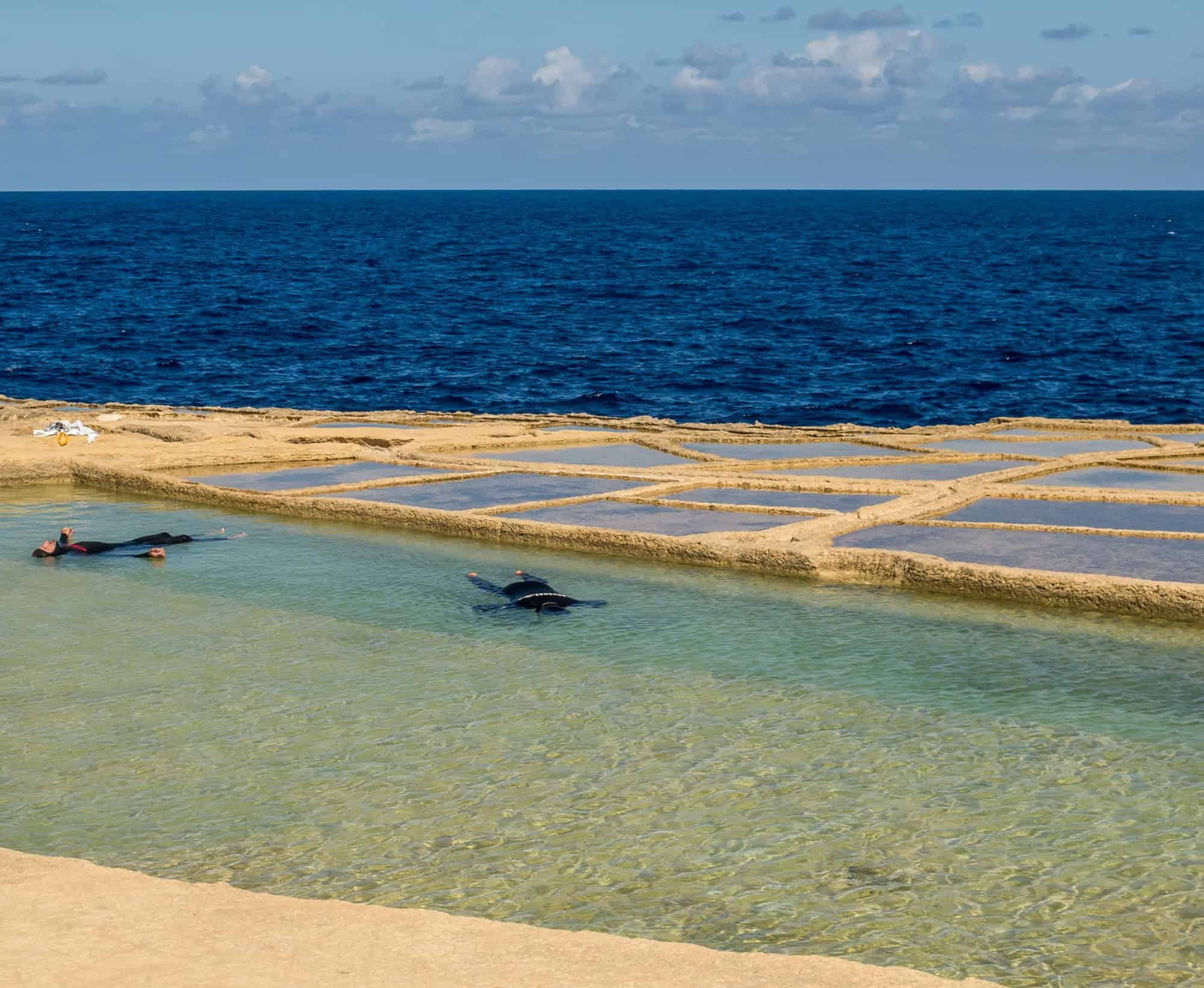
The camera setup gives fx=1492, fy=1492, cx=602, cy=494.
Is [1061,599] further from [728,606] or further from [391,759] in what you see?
[391,759]

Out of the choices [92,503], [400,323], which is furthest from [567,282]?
[92,503]

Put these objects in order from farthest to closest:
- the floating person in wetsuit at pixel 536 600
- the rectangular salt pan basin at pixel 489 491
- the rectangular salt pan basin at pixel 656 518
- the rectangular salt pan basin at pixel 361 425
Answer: the rectangular salt pan basin at pixel 361 425 → the rectangular salt pan basin at pixel 489 491 → the rectangular salt pan basin at pixel 656 518 → the floating person in wetsuit at pixel 536 600

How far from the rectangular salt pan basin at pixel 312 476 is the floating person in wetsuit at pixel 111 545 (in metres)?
1.86

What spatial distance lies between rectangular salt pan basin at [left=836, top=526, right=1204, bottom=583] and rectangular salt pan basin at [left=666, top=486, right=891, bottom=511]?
3.25 ft

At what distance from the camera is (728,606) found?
10.4m

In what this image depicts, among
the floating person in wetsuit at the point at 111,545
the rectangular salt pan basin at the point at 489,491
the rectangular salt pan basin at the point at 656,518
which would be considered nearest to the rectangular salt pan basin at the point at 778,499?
the rectangular salt pan basin at the point at 656,518

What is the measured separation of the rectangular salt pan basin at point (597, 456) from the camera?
16.0 meters

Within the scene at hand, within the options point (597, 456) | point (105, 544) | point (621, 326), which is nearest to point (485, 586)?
point (105, 544)

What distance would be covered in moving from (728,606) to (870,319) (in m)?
40.7

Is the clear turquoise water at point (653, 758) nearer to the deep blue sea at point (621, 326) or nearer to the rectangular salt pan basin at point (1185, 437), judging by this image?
the rectangular salt pan basin at point (1185, 437)

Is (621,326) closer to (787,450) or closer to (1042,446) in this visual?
(787,450)

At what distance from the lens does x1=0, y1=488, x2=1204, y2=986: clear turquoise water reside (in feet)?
19.2

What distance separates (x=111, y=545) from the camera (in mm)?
12359

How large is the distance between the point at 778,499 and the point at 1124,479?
344 centimetres
